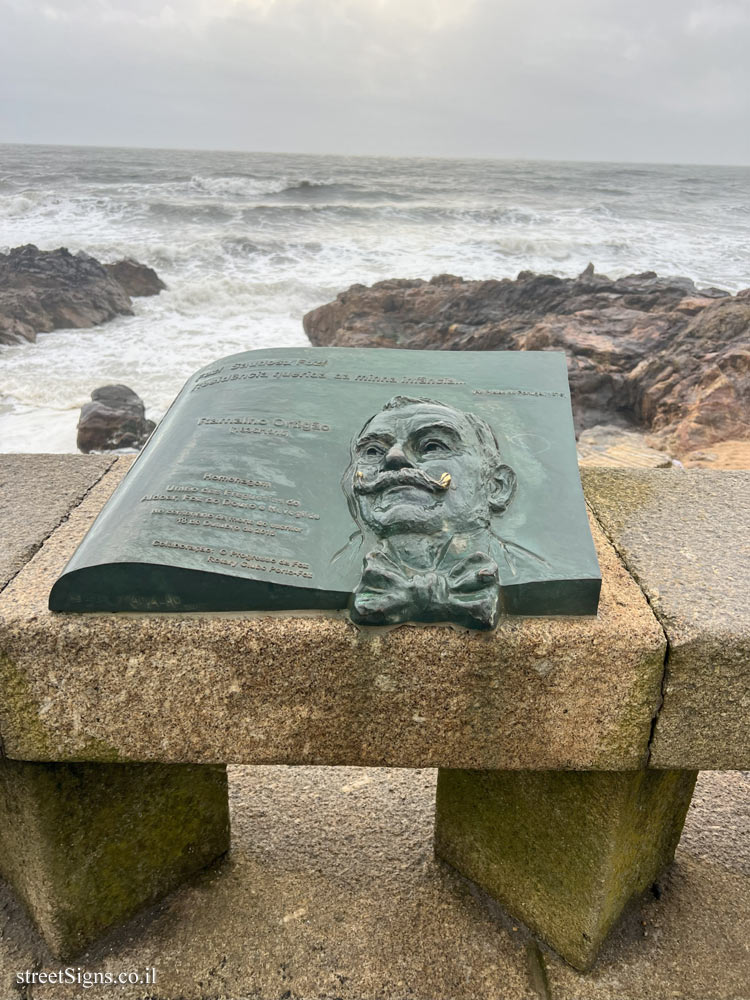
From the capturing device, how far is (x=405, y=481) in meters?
1.62

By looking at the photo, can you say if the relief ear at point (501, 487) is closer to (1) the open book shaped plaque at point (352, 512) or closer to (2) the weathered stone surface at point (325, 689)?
(1) the open book shaped plaque at point (352, 512)

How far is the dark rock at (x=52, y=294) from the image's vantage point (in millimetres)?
11242

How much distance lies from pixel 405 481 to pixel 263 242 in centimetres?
1811

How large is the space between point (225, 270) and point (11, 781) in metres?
16.1

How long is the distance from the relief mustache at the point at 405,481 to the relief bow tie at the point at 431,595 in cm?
18

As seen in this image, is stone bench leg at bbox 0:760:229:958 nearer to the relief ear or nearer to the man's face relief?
the man's face relief

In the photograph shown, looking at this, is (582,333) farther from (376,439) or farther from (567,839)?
(567,839)

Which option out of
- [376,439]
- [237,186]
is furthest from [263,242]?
[376,439]

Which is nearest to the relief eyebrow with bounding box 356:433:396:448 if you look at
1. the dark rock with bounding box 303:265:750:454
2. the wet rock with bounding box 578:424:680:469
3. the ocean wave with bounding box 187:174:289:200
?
the wet rock with bounding box 578:424:680:469

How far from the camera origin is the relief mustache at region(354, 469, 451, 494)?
1611 mm

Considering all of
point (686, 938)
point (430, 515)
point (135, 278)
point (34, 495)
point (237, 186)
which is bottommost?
point (135, 278)

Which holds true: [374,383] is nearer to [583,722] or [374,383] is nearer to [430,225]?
[583,722]

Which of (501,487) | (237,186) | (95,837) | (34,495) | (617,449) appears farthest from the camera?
(237,186)

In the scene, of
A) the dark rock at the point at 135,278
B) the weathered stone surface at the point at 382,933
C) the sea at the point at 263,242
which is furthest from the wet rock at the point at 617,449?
the dark rock at the point at 135,278
